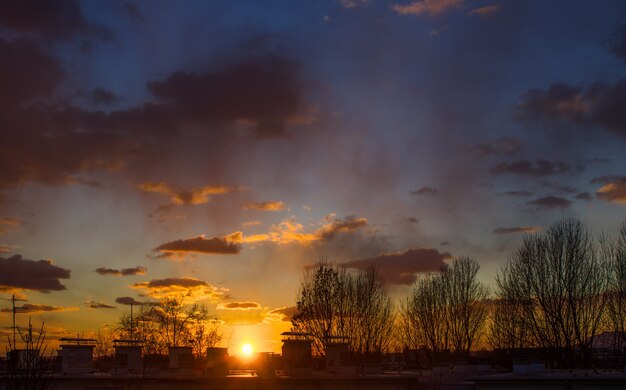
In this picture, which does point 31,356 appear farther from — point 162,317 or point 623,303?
point 162,317

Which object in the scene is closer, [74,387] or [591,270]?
[74,387]

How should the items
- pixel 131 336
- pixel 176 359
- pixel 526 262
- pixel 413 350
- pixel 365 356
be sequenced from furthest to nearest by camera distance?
pixel 131 336
pixel 413 350
pixel 365 356
pixel 526 262
pixel 176 359

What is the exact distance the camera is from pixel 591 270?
57781 mm

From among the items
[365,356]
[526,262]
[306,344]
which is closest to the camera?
[306,344]

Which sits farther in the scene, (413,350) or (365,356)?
(413,350)

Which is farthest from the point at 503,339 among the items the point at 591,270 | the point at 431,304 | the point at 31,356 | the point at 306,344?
the point at 31,356

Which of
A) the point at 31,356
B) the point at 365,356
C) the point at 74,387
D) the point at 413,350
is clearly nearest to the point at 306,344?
the point at 74,387

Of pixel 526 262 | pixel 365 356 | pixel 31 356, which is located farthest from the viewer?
pixel 365 356

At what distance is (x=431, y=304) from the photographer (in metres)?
77.5

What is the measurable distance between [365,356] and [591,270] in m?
23.5

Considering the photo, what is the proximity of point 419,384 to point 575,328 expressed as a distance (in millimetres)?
24753

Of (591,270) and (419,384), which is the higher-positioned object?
(591,270)

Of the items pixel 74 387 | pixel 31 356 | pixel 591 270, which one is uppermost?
pixel 591 270

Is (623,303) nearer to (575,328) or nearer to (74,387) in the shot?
(575,328)
